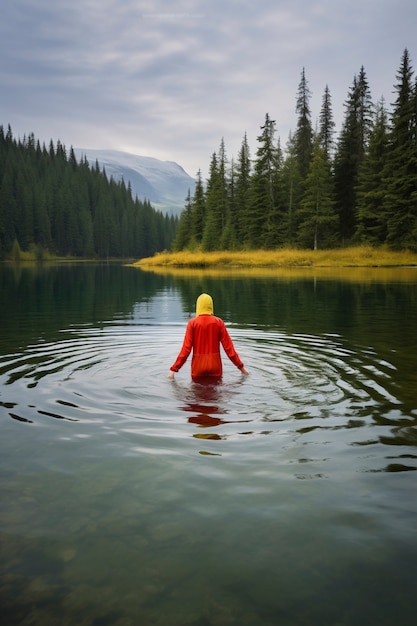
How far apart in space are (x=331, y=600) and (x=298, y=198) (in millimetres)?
A: 68312

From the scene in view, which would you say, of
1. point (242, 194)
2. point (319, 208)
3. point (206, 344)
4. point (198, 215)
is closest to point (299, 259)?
point (319, 208)

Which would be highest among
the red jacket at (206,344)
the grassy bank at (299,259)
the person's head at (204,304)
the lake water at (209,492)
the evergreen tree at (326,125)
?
the evergreen tree at (326,125)

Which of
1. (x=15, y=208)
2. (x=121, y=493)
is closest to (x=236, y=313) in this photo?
(x=121, y=493)

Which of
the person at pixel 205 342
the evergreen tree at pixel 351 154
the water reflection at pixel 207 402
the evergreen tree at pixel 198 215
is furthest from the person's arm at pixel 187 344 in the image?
the evergreen tree at pixel 198 215

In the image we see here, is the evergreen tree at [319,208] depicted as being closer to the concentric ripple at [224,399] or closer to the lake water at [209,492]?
the concentric ripple at [224,399]

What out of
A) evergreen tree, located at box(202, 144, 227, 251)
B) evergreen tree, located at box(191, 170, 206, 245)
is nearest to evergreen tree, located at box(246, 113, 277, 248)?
evergreen tree, located at box(202, 144, 227, 251)

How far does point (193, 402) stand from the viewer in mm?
8234

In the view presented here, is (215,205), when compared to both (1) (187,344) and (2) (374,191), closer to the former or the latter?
(2) (374,191)

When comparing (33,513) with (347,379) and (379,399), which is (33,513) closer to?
(379,399)

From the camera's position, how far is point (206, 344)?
910 cm

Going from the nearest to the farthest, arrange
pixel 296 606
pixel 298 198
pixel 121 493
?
pixel 296 606 < pixel 121 493 < pixel 298 198

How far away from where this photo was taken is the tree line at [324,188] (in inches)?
2045

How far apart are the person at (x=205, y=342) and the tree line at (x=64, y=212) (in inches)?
4616

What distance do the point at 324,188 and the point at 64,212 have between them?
98281mm
